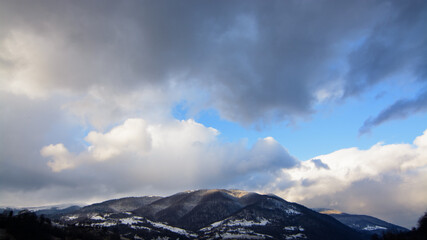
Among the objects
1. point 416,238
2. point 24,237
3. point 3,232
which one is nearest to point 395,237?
point 416,238

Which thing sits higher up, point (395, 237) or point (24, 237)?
point (395, 237)

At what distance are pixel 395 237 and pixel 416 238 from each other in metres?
14.9

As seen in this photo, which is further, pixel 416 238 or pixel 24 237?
pixel 24 237

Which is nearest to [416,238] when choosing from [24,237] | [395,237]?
[395,237]

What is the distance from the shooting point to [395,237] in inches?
7662

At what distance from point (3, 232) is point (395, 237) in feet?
911

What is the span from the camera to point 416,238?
7146 inches

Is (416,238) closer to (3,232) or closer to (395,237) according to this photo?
(395,237)

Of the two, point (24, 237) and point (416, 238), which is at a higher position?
point (416, 238)

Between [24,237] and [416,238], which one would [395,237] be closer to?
[416,238]

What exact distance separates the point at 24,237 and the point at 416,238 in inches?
10679

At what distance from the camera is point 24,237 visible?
19962 centimetres

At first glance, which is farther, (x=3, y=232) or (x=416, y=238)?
(x=3, y=232)

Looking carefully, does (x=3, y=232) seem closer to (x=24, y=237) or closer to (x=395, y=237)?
(x=24, y=237)
